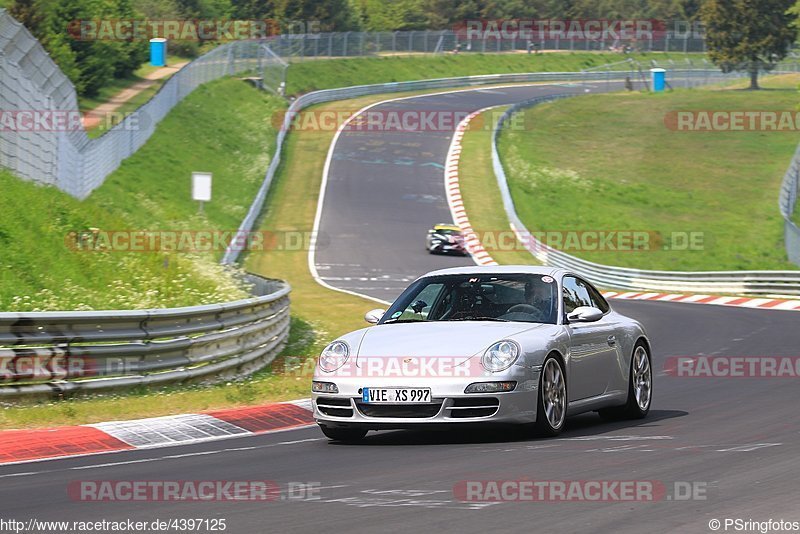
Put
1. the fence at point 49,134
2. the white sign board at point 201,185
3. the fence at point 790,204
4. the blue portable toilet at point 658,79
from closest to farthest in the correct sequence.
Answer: the fence at point 49,134 → the white sign board at point 201,185 → the fence at point 790,204 → the blue portable toilet at point 658,79

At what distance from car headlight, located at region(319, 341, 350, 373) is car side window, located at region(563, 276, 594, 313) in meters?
2.01

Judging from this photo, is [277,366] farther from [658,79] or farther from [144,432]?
[658,79]

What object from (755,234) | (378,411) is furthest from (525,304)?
(755,234)

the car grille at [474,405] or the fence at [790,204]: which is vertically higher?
the car grille at [474,405]

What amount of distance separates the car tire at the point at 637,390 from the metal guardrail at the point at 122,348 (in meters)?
4.58

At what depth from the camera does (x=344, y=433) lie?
1099cm

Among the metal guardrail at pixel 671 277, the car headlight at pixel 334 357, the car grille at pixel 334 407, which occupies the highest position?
the car headlight at pixel 334 357

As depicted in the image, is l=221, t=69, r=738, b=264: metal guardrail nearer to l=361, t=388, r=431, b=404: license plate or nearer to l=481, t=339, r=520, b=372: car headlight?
l=361, t=388, r=431, b=404: license plate

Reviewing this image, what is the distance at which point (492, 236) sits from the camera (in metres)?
46.7

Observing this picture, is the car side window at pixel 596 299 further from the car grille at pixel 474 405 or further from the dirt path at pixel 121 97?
the dirt path at pixel 121 97

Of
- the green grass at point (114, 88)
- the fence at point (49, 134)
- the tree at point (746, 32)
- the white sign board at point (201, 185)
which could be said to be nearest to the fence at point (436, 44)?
the green grass at point (114, 88)

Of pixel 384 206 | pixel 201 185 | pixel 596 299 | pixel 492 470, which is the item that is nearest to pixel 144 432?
pixel 492 470

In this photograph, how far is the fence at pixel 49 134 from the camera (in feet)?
66.3

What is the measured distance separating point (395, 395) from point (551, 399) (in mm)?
1337
